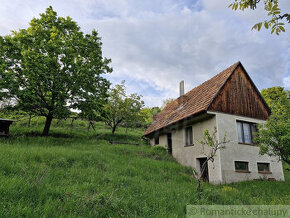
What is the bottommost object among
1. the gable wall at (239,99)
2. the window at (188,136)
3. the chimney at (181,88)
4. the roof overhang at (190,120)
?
the window at (188,136)

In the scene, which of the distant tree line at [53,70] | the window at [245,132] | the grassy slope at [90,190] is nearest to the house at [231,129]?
the window at [245,132]

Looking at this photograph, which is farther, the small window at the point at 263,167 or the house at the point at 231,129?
the small window at the point at 263,167

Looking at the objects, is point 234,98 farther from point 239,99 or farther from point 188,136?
point 188,136

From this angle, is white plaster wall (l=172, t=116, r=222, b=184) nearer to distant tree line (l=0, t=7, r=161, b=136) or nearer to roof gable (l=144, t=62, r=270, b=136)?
roof gable (l=144, t=62, r=270, b=136)

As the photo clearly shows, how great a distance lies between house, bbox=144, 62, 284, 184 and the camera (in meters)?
11.6

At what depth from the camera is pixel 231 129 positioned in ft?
40.3

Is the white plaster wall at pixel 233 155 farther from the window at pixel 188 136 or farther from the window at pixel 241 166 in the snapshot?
the window at pixel 188 136

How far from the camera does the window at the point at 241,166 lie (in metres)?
11.7

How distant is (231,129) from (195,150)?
2896mm

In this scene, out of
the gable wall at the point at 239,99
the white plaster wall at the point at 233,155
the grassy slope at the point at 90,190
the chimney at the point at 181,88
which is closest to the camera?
the grassy slope at the point at 90,190

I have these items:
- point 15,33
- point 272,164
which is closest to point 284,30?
point 272,164

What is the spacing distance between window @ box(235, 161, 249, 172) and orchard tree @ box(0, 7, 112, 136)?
12063 millimetres

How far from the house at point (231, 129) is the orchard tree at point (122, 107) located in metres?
8.22

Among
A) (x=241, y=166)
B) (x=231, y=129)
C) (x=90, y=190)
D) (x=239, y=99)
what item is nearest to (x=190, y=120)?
(x=231, y=129)
